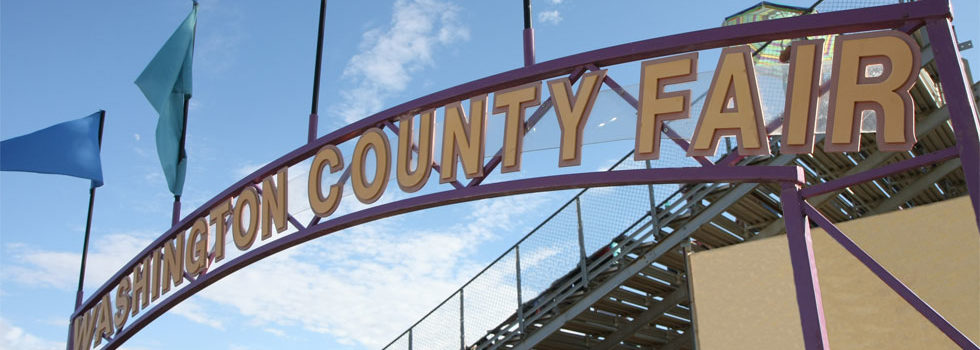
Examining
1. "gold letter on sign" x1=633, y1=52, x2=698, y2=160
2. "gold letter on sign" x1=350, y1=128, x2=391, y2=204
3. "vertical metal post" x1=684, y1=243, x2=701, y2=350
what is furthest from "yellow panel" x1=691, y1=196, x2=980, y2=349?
"gold letter on sign" x1=350, y1=128, x2=391, y2=204

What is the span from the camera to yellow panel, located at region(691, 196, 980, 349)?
9.30m

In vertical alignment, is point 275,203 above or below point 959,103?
Answer: above

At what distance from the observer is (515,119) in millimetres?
7016

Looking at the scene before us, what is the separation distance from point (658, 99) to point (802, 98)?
3.28 feet

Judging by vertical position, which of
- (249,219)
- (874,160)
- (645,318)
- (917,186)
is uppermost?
(874,160)

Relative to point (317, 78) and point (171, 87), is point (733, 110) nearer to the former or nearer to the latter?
point (317, 78)

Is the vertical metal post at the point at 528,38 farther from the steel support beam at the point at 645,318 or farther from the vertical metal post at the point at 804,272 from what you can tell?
the steel support beam at the point at 645,318

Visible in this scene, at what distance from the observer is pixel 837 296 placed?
1012 centimetres

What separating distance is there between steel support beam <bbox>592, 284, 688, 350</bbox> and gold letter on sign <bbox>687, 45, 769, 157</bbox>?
21.4ft

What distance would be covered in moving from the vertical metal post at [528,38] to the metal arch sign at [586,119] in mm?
438

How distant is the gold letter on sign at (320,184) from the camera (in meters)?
8.47

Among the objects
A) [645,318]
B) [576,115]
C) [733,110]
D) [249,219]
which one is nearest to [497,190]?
[576,115]

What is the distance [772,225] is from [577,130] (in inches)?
228

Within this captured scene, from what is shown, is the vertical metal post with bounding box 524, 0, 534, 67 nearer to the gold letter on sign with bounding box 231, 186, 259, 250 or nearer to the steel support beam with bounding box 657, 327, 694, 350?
the gold letter on sign with bounding box 231, 186, 259, 250
